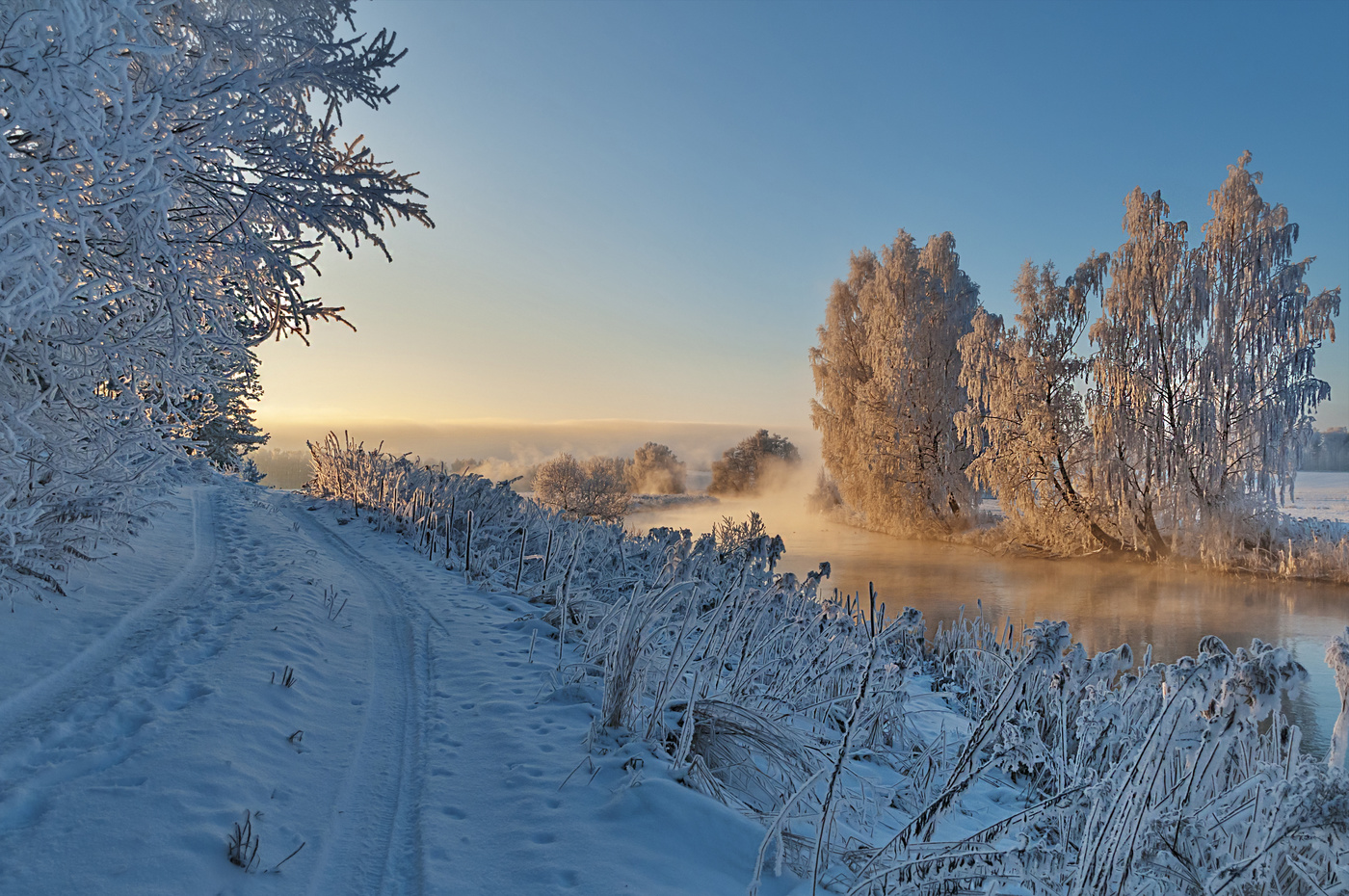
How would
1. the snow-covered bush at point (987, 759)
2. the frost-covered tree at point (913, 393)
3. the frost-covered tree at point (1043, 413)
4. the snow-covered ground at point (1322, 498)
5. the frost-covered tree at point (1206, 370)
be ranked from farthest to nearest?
the frost-covered tree at point (913, 393) < the snow-covered ground at point (1322, 498) < the frost-covered tree at point (1043, 413) < the frost-covered tree at point (1206, 370) < the snow-covered bush at point (987, 759)

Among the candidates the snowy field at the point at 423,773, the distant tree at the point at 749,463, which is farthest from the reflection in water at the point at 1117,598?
the distant tree at the point at 749,463

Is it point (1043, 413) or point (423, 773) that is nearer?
point (423, 773)

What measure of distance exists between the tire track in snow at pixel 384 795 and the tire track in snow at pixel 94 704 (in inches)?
36.5

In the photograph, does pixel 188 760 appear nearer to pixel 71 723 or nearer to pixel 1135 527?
pixel 71 723

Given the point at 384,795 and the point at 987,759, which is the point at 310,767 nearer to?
the point at 384,795

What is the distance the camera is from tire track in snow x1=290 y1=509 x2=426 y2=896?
218 centimetres

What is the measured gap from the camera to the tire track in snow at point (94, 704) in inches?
98.7

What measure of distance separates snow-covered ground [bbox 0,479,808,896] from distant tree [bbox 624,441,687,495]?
1466 inches

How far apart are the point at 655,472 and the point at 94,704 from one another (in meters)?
39.8

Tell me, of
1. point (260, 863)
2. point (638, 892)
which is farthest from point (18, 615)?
point (638, 892)

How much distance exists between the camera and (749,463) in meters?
43.3

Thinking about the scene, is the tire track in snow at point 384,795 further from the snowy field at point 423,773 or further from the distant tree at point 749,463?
A: the distant tree at point 749,463

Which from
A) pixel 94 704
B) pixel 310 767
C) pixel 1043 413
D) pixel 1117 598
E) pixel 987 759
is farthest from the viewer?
pixel 1043 413

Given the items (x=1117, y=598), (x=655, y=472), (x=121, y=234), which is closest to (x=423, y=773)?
(x=121, y=234)
